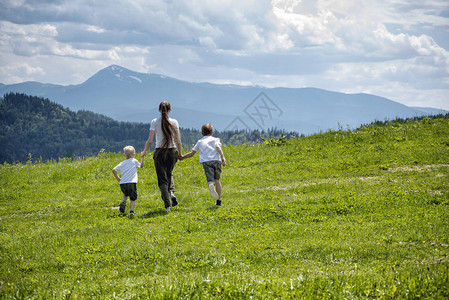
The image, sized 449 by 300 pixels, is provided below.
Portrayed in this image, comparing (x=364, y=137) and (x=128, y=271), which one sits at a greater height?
(x=364, y=137)

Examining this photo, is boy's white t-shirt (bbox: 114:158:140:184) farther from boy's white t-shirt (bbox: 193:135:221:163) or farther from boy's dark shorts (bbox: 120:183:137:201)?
boy's white t-shirt (bbox: 193:135:221:163)

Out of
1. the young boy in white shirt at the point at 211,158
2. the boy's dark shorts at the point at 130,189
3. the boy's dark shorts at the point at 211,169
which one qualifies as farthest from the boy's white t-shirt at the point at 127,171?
the boy's dark shorts at the point at 211,169

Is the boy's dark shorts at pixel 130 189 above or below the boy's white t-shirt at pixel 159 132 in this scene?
below

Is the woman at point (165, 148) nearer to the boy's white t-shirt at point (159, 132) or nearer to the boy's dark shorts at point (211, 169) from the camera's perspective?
the boy's white t-shirt at point (159, 132)

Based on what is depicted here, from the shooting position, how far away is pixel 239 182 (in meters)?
18.9

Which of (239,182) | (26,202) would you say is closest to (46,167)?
(26,202)

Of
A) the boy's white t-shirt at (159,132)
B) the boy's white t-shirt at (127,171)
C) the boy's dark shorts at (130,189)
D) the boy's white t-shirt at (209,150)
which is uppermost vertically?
the boy's white t-shirt at (159,132)

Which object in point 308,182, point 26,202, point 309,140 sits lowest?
point 26,202

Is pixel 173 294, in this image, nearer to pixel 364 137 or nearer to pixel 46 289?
pixel 46 289

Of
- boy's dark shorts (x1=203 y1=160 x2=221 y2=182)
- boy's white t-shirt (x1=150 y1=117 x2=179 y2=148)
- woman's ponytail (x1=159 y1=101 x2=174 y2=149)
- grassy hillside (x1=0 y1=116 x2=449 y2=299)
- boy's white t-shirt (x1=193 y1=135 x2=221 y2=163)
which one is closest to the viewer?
grassy hillside (x1=0 y1=116 x2=449 y2=299)

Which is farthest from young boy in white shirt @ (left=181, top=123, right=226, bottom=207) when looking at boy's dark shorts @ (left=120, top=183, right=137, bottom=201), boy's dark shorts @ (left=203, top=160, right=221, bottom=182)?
boy's dark shorts @ (left=120, top=183, right=137, bottom=201)

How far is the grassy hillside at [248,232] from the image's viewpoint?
687 cm

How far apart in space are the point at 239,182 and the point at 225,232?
308 inches

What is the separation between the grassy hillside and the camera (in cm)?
687
